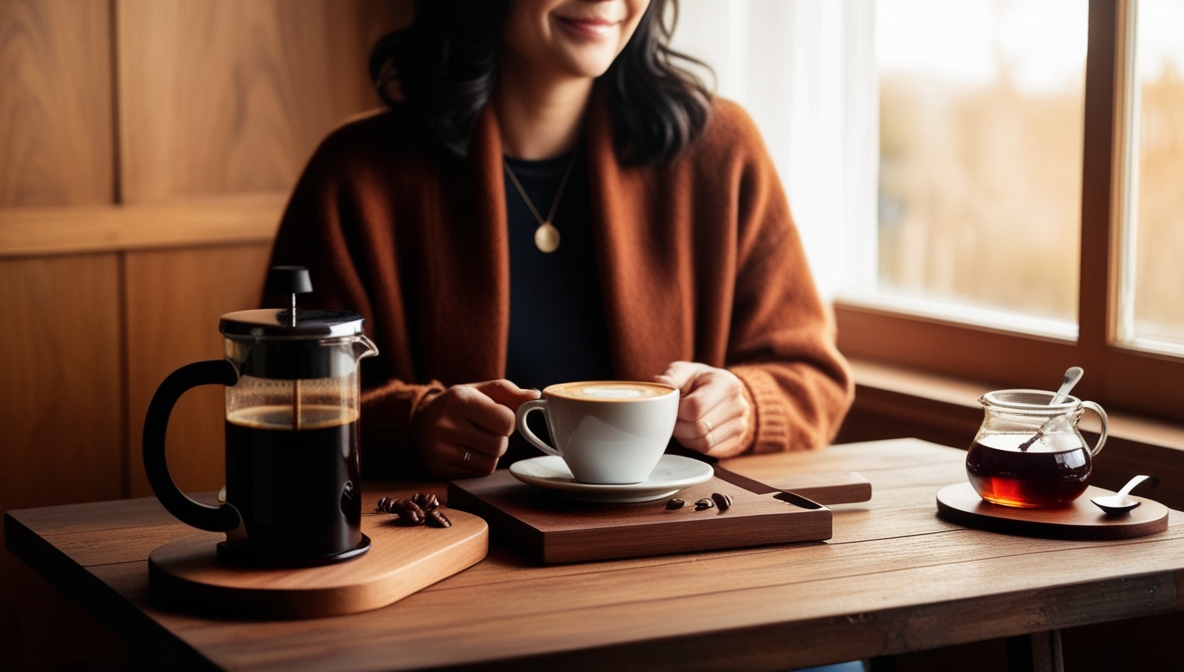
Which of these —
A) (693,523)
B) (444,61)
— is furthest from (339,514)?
(444,61)

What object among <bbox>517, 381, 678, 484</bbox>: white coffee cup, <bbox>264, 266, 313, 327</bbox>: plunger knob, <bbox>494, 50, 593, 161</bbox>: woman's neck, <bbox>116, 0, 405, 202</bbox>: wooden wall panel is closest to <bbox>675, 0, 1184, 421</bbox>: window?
<bbox>494, 50, 593, 161</bbox>: woman's neck

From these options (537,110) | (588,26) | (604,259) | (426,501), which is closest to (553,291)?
(604,259)

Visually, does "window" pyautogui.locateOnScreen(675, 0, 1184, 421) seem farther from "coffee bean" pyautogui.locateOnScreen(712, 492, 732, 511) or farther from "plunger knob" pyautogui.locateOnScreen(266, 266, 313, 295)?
"plunger knob" pyautogui.locateOnScreen(266, 266, 313, 295)

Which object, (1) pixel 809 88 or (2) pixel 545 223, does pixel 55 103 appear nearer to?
(2) pixel 545 223

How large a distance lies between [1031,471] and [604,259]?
791 mm

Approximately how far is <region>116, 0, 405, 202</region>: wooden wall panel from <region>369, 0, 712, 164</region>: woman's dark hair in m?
0.84

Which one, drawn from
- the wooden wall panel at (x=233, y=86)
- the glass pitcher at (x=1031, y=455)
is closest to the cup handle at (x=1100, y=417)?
the glass pitcher at (x=1031, y=455)

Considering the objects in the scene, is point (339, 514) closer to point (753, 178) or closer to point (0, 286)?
point (753, 178)

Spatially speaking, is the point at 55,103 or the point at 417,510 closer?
the point at 417,510

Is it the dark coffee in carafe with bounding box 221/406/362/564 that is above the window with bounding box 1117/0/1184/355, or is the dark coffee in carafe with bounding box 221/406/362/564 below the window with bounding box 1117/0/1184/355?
below

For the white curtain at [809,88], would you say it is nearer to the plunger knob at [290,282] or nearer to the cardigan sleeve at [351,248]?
the cardigan sleeve at [351,248]

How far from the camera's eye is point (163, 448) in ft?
3.44

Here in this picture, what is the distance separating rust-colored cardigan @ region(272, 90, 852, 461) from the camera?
70.6 inches

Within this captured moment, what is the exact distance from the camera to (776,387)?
168 cm
